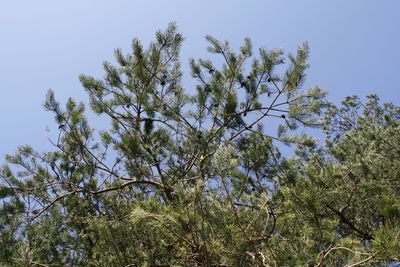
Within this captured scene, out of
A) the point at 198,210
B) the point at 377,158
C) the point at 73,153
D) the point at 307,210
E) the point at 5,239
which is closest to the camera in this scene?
the point at 307,210

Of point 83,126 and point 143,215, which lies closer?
point 143,215

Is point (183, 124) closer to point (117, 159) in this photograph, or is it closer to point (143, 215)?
point (117, 159)

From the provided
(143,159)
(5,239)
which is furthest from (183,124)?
(5,239)

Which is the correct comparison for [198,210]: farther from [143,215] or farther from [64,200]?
[64,200]

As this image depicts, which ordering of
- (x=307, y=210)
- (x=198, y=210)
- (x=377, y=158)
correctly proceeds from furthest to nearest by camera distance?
(x=377, y=158) < (x=198, y=210) < (x=307, y=210)

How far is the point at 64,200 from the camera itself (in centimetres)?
452

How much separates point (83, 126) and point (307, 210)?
2762 mm

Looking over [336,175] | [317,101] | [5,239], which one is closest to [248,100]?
[317,101]

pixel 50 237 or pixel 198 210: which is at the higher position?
pixel 50 237

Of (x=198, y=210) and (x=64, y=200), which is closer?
(x=198, y=210)

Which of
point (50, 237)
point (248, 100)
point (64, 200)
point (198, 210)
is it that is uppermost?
point (248, 100)

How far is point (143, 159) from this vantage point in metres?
4.08

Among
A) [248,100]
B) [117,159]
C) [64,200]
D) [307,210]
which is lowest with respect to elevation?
[307,210]

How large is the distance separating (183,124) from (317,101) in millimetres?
1393
